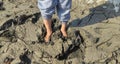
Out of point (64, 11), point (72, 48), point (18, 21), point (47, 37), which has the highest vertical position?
point (64, 11)

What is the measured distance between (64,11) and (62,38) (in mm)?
345

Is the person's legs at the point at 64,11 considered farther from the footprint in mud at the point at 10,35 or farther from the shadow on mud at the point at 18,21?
the footprint in mud at the point at 10,35

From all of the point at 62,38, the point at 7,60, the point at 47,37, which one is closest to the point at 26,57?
the point at 7,60

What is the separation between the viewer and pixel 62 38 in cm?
358

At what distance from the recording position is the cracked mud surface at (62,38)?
11.1ft

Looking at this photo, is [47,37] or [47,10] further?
[47,37]

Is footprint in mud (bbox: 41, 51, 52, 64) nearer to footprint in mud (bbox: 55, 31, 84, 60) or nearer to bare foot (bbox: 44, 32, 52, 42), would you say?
footprint in mud (bbox: 55, 31, 84, 60)

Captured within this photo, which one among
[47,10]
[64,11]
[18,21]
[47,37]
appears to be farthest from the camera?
[18,21]

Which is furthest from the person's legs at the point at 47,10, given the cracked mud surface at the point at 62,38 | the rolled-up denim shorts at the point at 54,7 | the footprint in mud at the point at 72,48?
the footprint in mud at the point at 72,48

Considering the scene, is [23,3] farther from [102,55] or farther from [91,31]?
[102,55]

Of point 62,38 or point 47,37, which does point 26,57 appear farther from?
point 62,38

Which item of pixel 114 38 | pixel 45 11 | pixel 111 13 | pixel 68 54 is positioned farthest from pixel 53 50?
pixel 111 13

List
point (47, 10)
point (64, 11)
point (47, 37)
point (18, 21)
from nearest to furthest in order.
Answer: point (47, 10) → point (64, 11) → point (47, 37) → point (18, 21)

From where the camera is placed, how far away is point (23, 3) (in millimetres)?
4270
